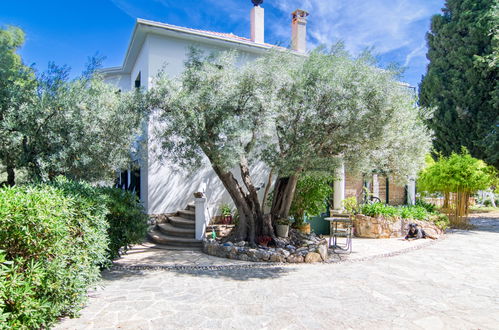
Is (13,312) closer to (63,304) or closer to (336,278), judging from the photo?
(63,304)

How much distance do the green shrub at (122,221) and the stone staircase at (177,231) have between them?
2.18 meters

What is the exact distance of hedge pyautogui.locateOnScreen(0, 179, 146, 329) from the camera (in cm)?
369

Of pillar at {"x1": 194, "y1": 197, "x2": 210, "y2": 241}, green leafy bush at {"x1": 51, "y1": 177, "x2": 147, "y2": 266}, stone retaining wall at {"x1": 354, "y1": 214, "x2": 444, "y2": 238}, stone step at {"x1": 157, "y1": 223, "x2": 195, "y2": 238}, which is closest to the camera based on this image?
green leafy bush at {"x1": 51, "y1": 177, "x2": 147, "y2": 266}

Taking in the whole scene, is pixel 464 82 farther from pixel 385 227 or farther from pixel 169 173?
pixel 169 173

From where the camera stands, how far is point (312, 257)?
8758 millimetres

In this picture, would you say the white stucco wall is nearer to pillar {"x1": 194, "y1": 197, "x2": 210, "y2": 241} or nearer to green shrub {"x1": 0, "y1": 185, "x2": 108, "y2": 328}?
pillar {"x1": 194, "y1": 197, "x2": 210, "y2": 241}

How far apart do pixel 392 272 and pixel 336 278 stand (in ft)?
4.90

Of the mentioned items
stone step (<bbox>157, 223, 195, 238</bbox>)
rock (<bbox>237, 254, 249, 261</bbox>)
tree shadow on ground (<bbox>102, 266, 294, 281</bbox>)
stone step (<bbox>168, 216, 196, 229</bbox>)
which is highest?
stone step (<bbox>168, 216, 196, 229</bbox>)

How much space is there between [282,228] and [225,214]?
297 centimetres

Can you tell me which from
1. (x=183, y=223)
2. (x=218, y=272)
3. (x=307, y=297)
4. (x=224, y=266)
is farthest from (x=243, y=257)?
(x=183, y=223)

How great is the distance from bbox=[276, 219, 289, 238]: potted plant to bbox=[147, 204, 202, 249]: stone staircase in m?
2.58

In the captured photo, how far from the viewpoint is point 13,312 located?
3629 millimetres

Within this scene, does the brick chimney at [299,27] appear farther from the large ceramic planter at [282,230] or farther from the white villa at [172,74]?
the large ceramic planter at [282,230]

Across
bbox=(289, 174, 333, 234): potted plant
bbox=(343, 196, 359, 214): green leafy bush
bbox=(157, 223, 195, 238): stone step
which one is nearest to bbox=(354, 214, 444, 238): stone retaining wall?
bbox=(343, 196, 359, 214): green leafy bush
